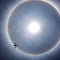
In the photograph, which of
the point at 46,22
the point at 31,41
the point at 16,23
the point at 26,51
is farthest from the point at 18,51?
the point at 46,22

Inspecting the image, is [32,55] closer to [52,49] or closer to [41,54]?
[41,54]

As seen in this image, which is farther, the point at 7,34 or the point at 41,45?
the point at 7,34

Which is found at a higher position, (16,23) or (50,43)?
(16,23)

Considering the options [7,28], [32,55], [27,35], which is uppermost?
[7,28]

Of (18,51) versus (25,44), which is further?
(18,51)

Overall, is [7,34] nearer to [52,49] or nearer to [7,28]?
[7,28]

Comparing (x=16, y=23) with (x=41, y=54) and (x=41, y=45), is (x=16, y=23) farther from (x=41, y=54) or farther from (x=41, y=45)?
(x=41, y=54)

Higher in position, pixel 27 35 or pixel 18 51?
pixel 27 35

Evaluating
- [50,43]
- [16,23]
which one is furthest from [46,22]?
[16,23]

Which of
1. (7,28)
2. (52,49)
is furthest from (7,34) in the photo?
(52,49)
